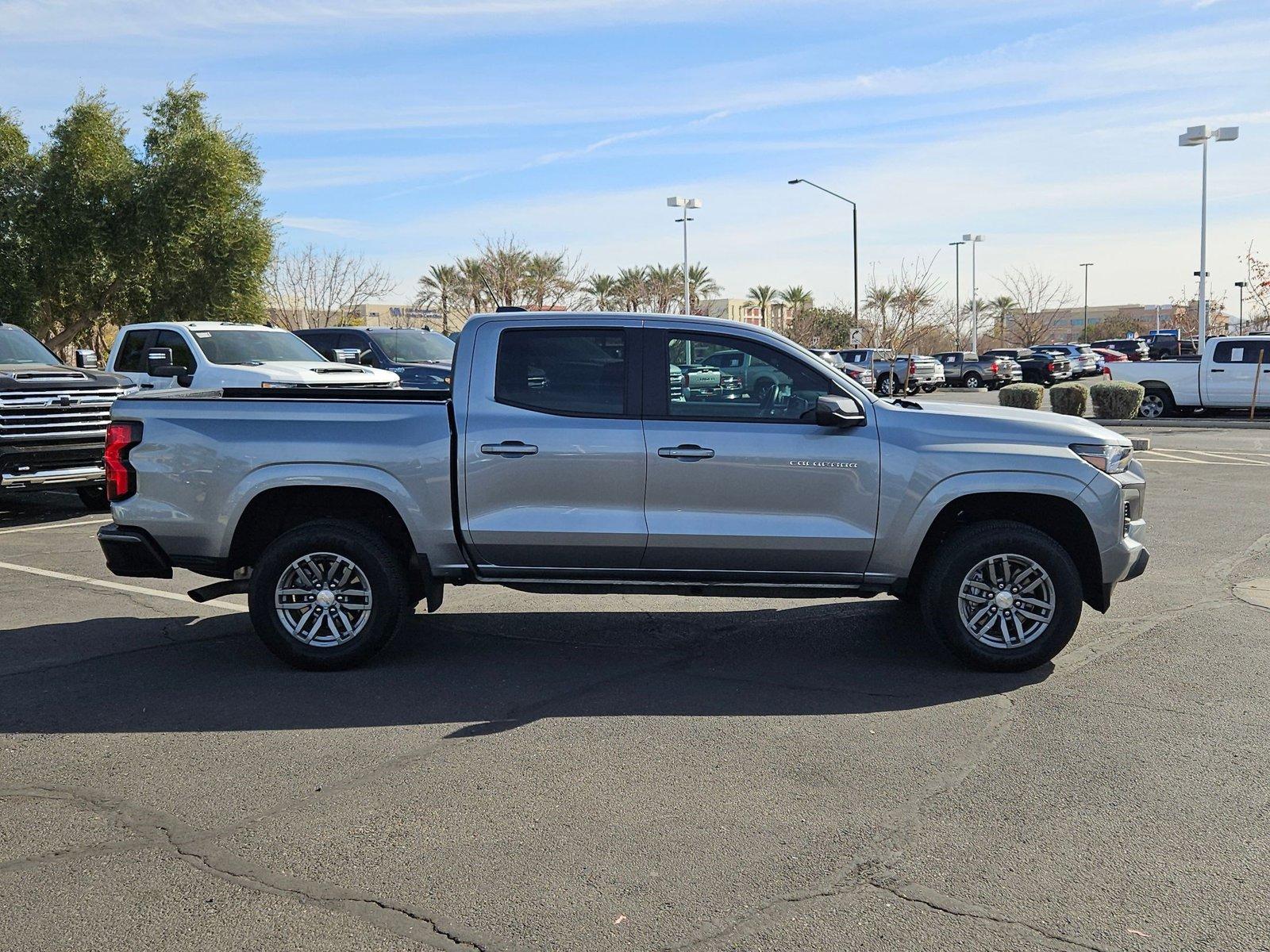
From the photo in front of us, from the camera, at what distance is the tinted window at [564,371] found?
6559mm

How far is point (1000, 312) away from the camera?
7700 cm

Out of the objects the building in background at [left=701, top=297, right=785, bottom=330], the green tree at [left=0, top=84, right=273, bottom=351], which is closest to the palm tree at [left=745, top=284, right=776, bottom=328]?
the building in background at [left=701, top=297, right=785, bottom=330]

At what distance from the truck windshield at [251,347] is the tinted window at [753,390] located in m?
9.34

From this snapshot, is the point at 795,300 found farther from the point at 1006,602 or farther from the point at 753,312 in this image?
the point at 1006,602

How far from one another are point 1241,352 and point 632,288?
36329 millimetres

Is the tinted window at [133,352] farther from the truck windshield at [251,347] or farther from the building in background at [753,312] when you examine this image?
the building in background at [753,312]

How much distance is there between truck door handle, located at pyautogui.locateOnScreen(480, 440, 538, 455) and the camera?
6.43 metres

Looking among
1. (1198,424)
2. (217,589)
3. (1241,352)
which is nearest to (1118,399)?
(1198,424)

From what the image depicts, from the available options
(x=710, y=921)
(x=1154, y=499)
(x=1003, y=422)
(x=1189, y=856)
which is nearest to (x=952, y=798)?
(x=1189, y=856)

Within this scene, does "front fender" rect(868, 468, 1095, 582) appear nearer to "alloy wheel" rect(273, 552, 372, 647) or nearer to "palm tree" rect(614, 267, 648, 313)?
"alloy wheel" rect(273, 552, 372, 647)

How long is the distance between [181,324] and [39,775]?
1055 cm

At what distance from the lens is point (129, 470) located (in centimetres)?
661

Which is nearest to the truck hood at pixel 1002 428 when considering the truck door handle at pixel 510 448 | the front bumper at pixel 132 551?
the truck door handle at pixel 510 448

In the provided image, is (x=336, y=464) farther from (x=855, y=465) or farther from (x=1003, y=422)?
(x=1003, y=422)
